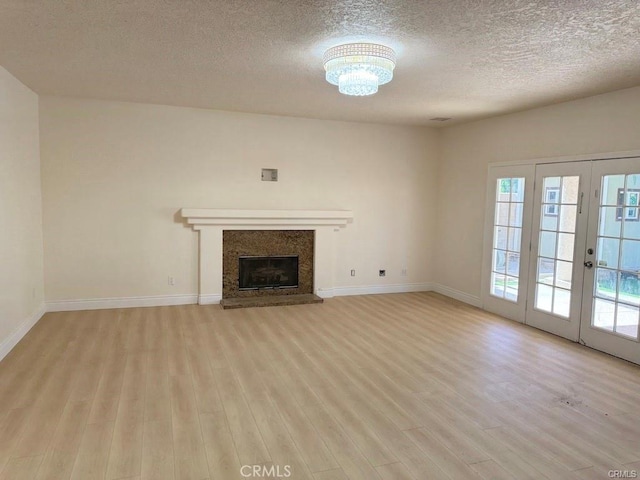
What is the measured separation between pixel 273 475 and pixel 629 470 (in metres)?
1.99

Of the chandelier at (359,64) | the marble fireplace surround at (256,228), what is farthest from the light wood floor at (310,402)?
the chandelier at (359,64)

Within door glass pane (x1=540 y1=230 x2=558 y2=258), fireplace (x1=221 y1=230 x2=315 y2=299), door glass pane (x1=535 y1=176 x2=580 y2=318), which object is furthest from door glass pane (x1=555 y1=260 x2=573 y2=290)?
fireplace (x1=221 y1=230 x2=315 y2=299)

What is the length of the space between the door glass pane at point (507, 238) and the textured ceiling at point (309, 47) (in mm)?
1098

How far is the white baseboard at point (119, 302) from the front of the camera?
5.44 meters

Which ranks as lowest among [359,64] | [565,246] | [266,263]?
[266,263]

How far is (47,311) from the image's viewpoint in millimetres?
5355

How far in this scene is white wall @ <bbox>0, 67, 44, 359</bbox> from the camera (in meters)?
4.00

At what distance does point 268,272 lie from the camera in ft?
20.9

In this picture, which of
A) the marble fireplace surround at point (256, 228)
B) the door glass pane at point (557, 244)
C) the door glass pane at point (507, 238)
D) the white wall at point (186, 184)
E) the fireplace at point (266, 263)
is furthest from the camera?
the fireplace at point (266, 263)

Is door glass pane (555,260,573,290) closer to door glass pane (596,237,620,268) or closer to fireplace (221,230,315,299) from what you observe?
door glass pane (596,237,620,268)

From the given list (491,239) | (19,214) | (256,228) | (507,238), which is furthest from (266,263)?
(507,238)

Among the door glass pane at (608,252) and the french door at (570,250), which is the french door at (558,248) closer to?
the french door at (570,250)

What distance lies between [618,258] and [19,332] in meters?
5.94

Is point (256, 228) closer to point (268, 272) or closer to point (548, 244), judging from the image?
point (268, 272)
